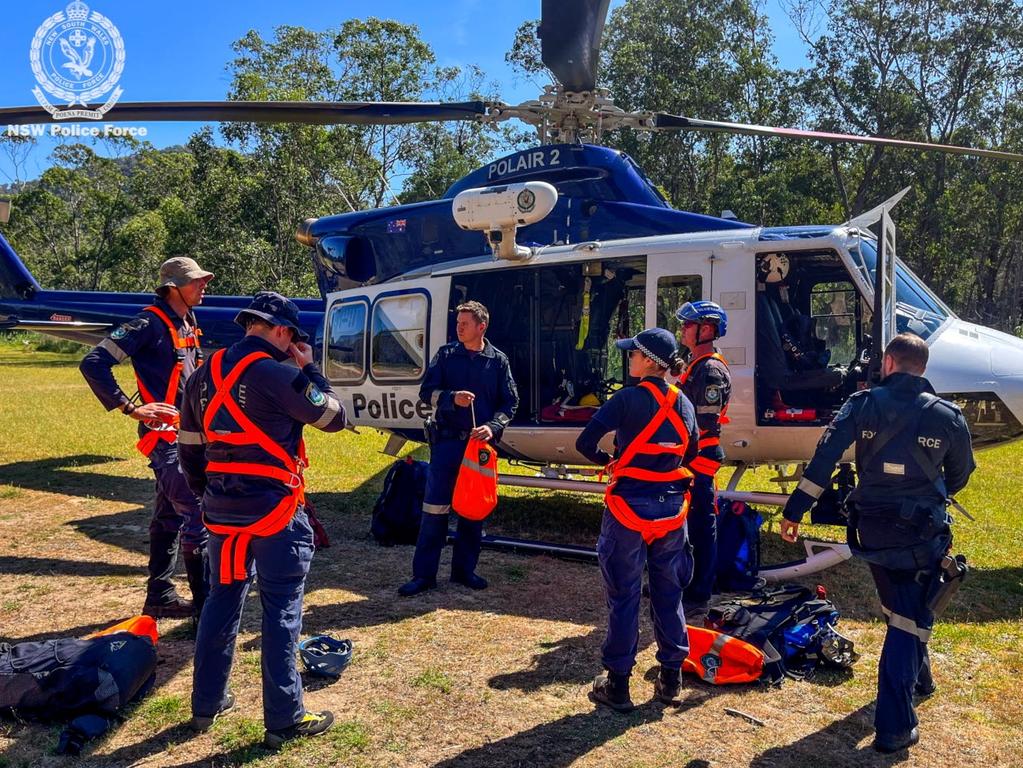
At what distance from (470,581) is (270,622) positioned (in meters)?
2.58

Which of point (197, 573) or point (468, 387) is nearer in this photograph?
point (197, 573)

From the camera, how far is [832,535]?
25.0 feet

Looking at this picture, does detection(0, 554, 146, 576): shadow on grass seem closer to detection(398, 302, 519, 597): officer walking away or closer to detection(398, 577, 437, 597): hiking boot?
detection(398, 577, 437, 597): hiking boot

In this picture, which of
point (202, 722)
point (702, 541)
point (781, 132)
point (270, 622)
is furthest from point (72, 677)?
point (781, 132)

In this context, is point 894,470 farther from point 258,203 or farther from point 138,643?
point 258,203

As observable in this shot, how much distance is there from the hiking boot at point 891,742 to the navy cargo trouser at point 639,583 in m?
0.90

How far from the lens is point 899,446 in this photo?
141 inches

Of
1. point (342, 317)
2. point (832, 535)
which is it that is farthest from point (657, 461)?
point (342, 317)

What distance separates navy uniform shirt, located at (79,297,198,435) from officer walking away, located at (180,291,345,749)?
4.79 feet

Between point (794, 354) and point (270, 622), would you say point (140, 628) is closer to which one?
point (270, 622)

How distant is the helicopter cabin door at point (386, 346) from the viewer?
7547mm

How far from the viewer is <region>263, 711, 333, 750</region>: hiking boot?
137 inches

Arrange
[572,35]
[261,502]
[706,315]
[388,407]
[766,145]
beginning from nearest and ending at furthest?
[261,502] < [706,315] < [572,35] < [388,407] < [766,145]

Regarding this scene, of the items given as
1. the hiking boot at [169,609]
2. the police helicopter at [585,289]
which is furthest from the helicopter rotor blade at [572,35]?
the hiking boot at [169,609]
